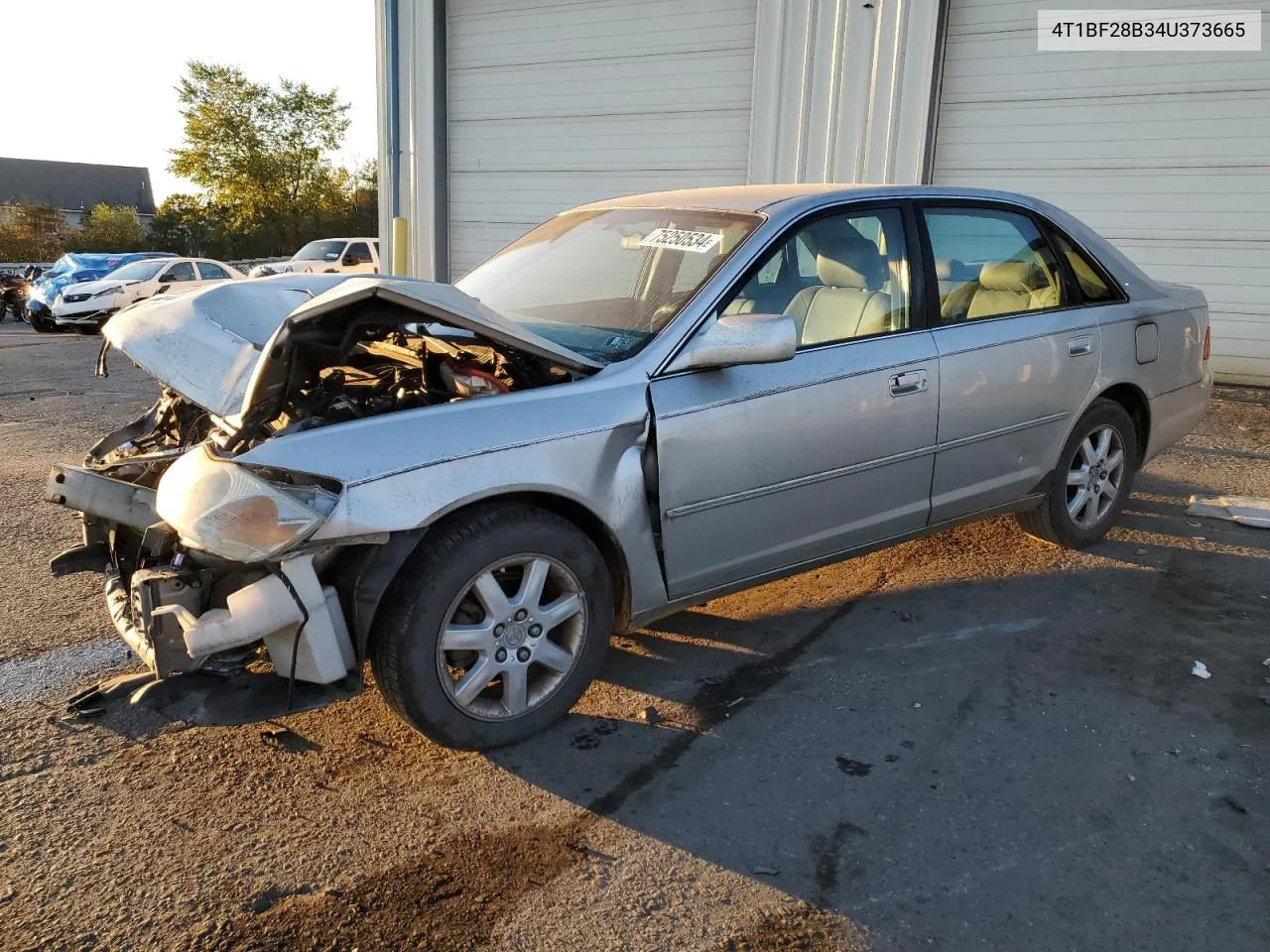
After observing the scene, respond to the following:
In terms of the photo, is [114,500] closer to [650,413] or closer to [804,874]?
[650,413]

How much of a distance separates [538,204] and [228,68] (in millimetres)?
36091

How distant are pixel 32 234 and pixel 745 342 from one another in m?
47.4

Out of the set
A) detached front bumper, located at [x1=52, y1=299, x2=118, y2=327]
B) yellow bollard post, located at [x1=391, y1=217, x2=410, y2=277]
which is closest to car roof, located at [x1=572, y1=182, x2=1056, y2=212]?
yellow bollard post, located at [x1=391, y1=217, x2=410, y2=277]

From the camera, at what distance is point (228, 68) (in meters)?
41.2

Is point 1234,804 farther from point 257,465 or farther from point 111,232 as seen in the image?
point 111,232

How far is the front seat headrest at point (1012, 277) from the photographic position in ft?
13.0

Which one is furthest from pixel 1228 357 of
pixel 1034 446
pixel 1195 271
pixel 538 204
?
pixel 538 204

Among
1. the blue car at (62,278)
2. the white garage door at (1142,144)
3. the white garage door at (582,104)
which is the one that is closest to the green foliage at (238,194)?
the blue car at (62,278)

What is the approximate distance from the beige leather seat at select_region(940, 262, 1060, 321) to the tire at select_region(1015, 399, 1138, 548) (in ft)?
1.94

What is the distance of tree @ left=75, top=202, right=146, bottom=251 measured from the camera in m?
43.7

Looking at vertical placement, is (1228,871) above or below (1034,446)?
below

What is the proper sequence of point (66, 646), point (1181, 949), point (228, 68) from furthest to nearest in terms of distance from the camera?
1. point (228, 68)
2. point (66, 646)
3. point (1181, 949)

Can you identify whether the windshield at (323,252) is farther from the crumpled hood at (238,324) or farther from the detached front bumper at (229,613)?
the detached front bumper at (229,613)

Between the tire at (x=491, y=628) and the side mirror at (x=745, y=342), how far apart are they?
0.67m
